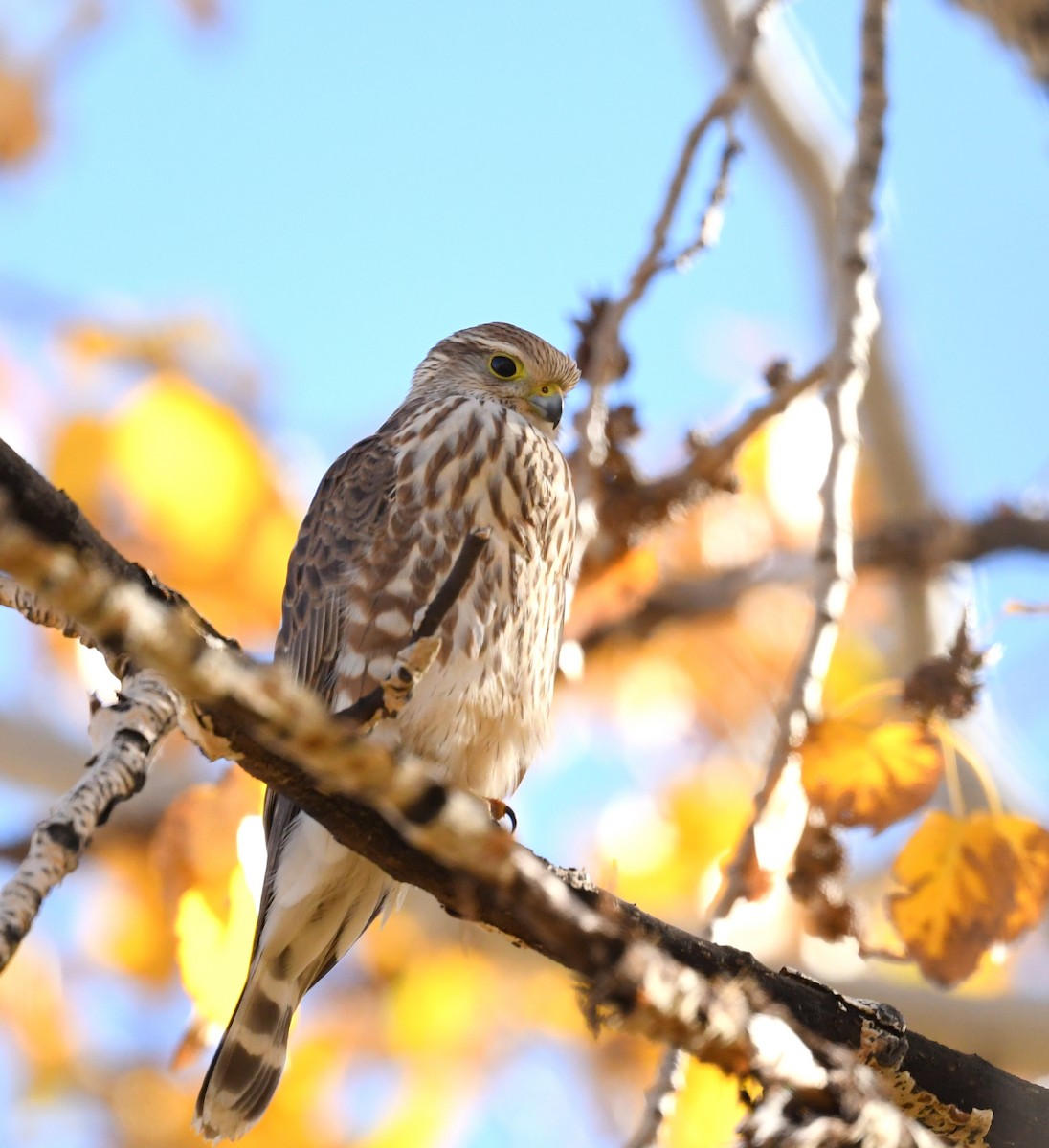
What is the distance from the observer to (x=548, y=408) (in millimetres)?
4297

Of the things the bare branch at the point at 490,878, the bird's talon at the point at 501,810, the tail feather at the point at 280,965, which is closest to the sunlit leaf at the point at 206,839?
the tail feather at the point at 280,965

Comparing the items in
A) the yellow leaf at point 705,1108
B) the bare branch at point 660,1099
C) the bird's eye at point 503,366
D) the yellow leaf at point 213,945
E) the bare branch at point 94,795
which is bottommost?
the bare branch at point 94,795

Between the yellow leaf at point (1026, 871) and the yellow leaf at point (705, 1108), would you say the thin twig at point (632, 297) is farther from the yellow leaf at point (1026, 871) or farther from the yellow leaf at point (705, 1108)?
the yellow leaf at point (705, 1108)

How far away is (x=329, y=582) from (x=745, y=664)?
12.4 ft

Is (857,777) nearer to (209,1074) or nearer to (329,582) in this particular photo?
(329,582)

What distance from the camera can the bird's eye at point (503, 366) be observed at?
4.46 m

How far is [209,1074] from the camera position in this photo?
3.56 metres

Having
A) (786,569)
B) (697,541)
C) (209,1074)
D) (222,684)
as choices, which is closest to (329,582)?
(209,1074)

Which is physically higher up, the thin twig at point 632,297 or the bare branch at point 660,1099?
the thin twig at point 632,297

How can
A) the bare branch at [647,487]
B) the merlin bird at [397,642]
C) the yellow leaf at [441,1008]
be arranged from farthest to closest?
the yellow leaf at [441,1008] → the bare branch at [647,487] → the merlin bird at [397,642]

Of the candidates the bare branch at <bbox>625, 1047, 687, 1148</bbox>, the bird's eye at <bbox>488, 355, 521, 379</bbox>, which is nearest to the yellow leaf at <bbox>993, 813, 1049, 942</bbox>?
the bare branch at <bbox>625, 1047, 687, 1148</bbox>

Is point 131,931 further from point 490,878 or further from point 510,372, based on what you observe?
point 490,878

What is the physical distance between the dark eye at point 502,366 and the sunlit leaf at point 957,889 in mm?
2051

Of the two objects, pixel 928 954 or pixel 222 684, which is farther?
pixel 928 954
